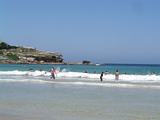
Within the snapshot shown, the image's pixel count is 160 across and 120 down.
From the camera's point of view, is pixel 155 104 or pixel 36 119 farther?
pixel 155 104

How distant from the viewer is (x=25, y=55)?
179m

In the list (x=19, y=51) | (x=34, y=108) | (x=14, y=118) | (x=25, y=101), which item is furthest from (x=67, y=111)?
(x=19, y=51)

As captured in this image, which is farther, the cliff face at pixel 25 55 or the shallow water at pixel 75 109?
the cliff face at pixel 25 55

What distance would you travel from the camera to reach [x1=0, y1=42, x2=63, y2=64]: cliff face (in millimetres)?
170875

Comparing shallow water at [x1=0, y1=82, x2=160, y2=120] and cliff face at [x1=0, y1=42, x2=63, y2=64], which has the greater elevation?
cliff face at [x1=0, y1=42, x2=63, y2=64]

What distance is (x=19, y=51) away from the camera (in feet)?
609

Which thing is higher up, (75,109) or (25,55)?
(25,55)

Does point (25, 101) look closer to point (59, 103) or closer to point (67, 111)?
point (59, 103)

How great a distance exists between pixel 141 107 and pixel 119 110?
68.9 inches

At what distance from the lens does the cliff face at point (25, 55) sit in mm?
170875

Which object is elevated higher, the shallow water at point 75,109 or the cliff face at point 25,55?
the cliff face at point 25,55

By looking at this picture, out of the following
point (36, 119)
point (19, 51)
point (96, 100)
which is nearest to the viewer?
point (36, 119)

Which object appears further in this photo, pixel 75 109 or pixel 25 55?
pixel 25 55

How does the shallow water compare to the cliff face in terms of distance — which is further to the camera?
the cliff face
